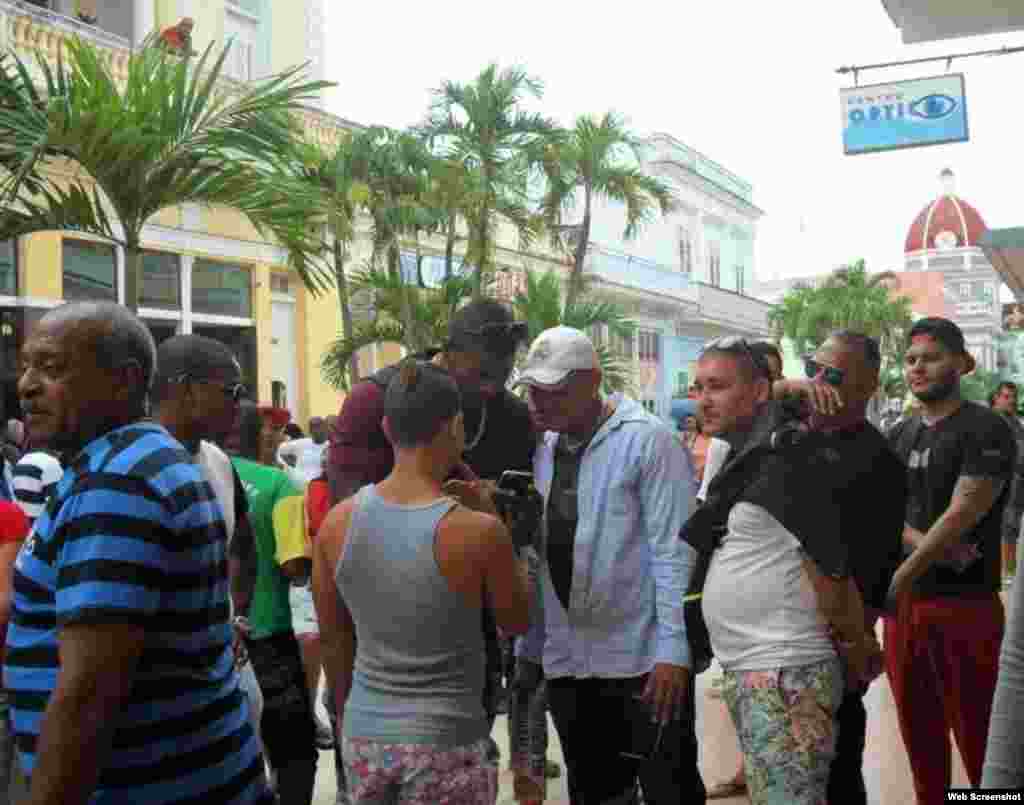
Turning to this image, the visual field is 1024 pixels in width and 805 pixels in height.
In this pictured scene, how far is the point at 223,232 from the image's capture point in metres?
19.4

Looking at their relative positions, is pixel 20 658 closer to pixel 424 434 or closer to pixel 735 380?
Answer: pixel 424 434

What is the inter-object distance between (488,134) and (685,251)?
26.2 meters

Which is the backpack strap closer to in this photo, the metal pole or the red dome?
the metal pole

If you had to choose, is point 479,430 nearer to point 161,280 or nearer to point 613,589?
point 613,589

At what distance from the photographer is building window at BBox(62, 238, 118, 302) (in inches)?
654

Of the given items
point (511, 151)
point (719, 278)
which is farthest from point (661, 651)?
point (719, 278)

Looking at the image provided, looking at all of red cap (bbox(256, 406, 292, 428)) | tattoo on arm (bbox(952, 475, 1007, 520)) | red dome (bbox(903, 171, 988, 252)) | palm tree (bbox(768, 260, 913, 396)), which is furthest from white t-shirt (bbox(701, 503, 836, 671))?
red dome (bbox(903, 171, 988, 252))

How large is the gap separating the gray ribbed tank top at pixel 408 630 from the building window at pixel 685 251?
39.8 meters

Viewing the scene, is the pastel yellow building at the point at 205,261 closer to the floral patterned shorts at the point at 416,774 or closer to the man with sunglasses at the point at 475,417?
the man with sunglasses at the point at 475,417

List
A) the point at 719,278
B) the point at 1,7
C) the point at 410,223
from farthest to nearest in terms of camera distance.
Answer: the point at 719,278 < the point at 410,223 < the point at 1,7

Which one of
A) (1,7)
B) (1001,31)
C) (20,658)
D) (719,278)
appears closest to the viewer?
(20,658)

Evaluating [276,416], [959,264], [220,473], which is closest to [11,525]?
[220,473]

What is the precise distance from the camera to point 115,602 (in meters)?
2.06

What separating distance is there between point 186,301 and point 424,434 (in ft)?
53.0
